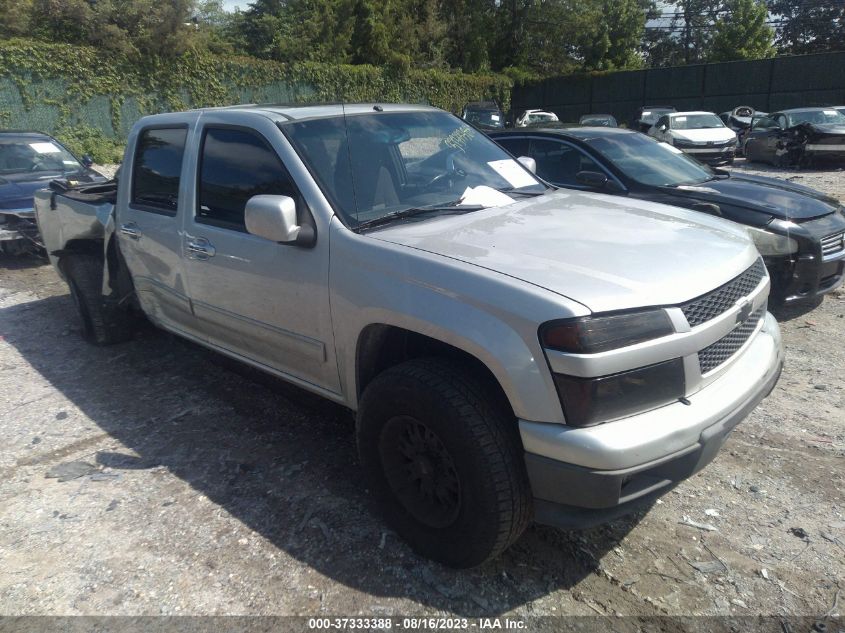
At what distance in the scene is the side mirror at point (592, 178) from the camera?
5.98 m

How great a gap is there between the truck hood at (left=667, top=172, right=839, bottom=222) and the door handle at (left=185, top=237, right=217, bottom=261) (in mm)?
4182

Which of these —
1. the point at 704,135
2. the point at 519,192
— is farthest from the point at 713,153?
the point at 519,192

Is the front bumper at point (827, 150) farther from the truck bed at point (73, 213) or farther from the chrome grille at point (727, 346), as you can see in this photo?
the truck bed at point (73, 213)

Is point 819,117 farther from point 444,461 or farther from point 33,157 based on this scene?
point 444,461

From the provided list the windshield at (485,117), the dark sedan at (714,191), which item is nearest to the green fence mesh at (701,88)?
the windshield at (485,117)

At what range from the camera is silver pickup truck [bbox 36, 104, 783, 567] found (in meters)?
2.34

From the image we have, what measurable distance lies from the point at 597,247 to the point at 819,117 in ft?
57.9

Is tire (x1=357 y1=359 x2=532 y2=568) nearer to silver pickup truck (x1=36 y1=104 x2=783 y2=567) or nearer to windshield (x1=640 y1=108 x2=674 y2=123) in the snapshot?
silver pickup truck (x1=36 y1=104 x2=783 y2=567)

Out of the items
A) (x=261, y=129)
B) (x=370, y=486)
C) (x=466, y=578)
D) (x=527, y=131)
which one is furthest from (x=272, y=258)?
(x=527, y=131)

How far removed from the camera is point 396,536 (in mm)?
3049

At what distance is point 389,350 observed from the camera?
3062 mm

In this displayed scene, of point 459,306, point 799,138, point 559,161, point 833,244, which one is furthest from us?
point 799,138

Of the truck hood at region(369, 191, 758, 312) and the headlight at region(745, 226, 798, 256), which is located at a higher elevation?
the truck hood at region(369, 191, 758, 312)

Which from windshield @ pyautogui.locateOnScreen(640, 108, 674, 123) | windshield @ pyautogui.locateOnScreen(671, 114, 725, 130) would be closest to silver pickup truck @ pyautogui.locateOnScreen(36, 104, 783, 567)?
windshield @ pyautogui.locateOnScreen(671, 114, 725, 130)
